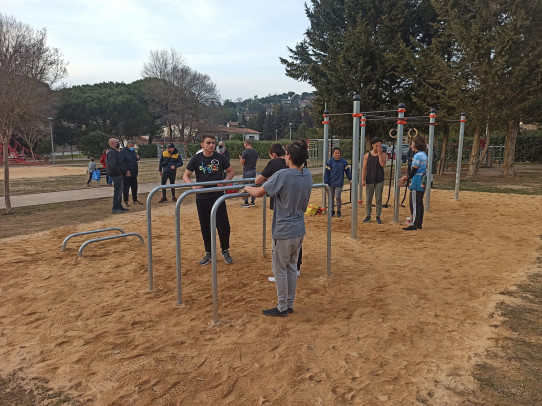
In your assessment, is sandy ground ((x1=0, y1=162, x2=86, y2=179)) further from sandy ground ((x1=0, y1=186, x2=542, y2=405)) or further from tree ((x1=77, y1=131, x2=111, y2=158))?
sandy ground ((x1=0, y1=186, x2=542, y2=405))

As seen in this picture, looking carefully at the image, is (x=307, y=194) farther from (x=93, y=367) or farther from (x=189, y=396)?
(x=93, y=367)

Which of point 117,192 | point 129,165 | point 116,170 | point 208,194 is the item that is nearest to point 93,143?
point 129,165

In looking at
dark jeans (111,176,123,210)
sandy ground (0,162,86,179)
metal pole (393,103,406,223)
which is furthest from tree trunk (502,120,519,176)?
sandy ground (0,162,86,179)

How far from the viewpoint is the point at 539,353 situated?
3170mm

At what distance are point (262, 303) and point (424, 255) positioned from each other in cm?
300

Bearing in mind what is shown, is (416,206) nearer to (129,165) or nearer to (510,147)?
(129,165)

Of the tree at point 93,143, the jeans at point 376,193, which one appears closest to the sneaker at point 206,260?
the jeans at point 376,193

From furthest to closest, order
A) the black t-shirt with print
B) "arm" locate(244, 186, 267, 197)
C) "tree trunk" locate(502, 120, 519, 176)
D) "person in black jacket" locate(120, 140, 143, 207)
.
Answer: "tree trunk" locate(502, 120, 519, 176) < "person in black jacket" locate(120, 140, 143, 207) < the black t-shirt with print < "arm" locate(244, 186, 267, 197)

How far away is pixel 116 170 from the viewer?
9398 mm

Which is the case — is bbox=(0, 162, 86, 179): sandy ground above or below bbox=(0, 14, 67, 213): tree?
below

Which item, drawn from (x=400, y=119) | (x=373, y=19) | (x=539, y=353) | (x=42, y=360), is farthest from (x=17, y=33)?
(x=539, y=353)

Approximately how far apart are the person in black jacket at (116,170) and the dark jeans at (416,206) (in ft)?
21.5

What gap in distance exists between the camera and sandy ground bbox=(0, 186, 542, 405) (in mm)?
2754

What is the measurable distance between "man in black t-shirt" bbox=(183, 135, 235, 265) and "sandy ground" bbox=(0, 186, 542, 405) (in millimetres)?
394
